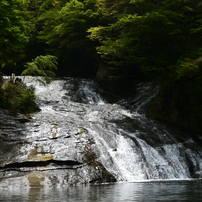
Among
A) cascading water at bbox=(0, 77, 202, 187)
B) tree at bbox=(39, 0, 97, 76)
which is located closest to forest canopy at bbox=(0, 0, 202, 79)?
cascading water at bbox=(0, 77, 202, 187)

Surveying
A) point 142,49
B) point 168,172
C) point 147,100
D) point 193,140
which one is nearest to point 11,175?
point 168,172

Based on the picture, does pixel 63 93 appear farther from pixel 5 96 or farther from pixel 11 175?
pixel 11 175

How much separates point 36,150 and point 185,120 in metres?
9.51

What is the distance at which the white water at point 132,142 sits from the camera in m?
13.4

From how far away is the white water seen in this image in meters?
13.4

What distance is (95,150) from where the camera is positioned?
13422mm

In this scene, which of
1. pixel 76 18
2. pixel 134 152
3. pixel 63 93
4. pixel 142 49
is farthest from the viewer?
pixel 76 18

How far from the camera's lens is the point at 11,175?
11477 mm

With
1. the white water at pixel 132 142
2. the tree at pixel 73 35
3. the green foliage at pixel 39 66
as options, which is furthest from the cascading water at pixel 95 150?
the tree at pixel 73 35

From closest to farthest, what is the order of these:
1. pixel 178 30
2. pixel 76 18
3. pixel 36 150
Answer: pixel 36 150, pixel 178 30, pixel 76 18

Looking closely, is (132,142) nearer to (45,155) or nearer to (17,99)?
(45,155)

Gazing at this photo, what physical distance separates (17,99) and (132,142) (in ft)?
22.3

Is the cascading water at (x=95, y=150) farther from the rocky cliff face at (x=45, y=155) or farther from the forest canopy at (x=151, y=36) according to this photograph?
the forest canopy at (x=151, y=36)

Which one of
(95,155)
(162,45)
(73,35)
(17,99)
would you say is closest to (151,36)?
(162,45)
